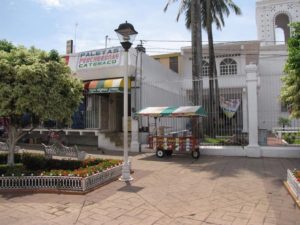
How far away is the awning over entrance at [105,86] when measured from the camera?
1447 cm

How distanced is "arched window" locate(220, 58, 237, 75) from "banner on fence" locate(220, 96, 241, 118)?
34.8 feet

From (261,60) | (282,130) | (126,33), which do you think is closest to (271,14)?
(261,60)

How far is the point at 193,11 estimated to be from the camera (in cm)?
1547

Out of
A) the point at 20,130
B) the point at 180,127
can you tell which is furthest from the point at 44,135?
the point at 20,130

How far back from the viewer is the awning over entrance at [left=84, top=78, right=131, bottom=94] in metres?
14.5

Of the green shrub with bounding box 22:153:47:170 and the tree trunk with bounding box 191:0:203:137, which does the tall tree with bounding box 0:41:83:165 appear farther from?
the tree trunk with bounding box 191:0:203:137

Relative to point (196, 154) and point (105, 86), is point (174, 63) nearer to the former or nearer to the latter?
point (105, 86)

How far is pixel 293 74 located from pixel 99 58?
33.9ft

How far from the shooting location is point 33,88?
7.56 metres

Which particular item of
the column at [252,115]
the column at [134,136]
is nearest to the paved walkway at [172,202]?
the column at [252,115]

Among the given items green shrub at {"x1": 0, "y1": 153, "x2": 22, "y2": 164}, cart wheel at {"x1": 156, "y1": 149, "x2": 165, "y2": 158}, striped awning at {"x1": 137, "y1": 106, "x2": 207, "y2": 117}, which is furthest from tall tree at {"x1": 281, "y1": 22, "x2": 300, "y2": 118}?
green shrub at {"x1": 0, "y1": 153, "x2": 22, "y2": 164}

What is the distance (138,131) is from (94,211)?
8942 millimetres

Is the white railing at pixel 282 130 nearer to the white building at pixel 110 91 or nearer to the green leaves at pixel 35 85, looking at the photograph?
the white building at pixel 110 91

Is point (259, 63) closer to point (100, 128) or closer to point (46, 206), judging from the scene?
point (100, 128)
